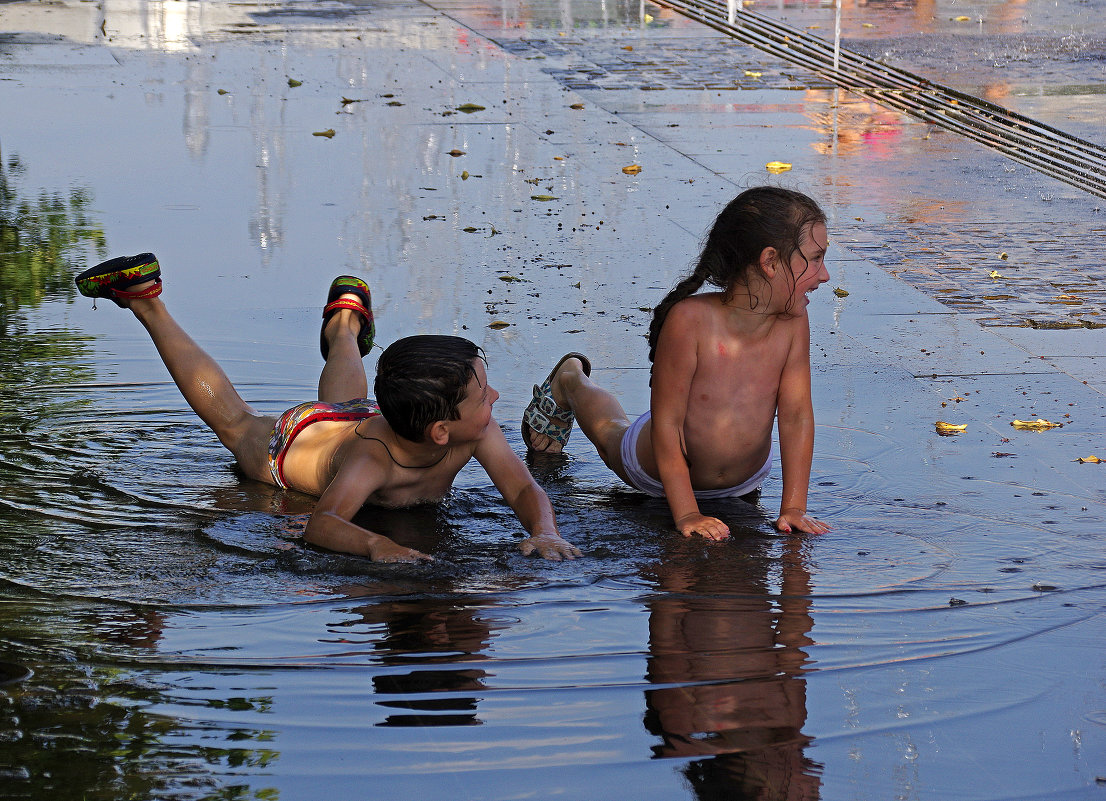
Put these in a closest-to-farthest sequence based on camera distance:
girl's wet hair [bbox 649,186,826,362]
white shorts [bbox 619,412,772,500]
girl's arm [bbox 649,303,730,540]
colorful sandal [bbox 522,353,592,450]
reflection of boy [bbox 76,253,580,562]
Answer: reflection of boy [bbox 76,253,580,562] < girl's wet hair [bbox 649,186,826,362] < girl's arm [bbox 649,303,730,540] < white shorts [bbox 619,412,772,500] < colorful sandal [bbox 522,353,592,450]

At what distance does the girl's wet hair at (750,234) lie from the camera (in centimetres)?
397

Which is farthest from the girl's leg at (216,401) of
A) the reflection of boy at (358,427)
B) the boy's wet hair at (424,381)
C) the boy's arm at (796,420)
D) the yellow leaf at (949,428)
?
the yellow leaf at (949,428)

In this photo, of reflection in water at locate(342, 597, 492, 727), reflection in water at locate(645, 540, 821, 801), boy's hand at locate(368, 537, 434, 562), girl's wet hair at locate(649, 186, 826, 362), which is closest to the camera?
reflection in water at locate(645, 540, 821, 801)

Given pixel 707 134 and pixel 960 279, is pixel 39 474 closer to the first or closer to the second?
pixel 960 279

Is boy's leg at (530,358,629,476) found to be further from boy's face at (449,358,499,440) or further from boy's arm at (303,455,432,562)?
boy's arm at (303,455,432,562)

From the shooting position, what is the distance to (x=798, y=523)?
13.1 ft

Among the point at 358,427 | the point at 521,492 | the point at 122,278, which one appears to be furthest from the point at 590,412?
the point at 122,278

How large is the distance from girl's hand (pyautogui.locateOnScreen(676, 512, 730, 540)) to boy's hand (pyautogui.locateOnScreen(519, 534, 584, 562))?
36 centimetres

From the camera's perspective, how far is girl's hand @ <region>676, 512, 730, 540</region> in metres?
3.98

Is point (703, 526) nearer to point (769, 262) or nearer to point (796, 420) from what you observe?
point (796, 420)

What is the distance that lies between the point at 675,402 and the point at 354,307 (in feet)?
4.84

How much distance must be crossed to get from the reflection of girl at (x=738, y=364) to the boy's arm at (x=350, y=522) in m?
0.84

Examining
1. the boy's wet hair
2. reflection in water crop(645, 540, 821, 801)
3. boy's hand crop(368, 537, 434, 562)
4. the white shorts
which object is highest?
the boy's wet hair

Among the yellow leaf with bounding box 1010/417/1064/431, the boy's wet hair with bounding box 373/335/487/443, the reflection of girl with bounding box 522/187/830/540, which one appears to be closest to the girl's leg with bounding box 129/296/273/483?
the boy's wet hair with bounding box 373/335/487/443
